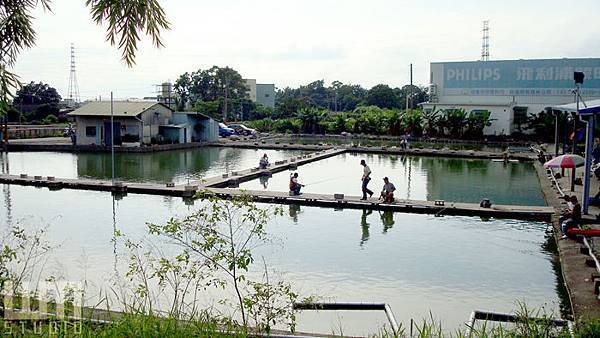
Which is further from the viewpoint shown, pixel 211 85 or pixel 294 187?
pixel 211 85

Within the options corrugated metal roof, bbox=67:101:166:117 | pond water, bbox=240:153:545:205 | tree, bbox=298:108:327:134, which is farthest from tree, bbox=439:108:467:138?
corrugated metal roof, bbox=67:101:166:117

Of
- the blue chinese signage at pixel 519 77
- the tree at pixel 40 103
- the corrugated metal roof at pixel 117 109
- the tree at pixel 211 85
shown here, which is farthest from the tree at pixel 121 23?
the tree at pixel 211 85

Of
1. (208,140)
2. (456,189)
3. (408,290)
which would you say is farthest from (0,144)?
(408,290)

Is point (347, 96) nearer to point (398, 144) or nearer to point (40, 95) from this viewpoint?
point (40, 95)

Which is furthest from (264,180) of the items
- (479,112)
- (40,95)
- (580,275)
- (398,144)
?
(40,95)

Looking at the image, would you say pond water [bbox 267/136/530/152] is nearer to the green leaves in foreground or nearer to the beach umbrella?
the beach umbrella

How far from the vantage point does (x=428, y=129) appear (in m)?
38.2

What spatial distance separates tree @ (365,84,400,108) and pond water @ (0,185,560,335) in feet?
181

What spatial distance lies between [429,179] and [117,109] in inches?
696

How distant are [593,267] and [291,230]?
567 centimetres

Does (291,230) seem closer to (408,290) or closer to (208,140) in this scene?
(408,290)

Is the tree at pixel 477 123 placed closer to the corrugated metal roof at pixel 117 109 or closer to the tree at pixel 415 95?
the corrugated metal roof at pixel 117 109

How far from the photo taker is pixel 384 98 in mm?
68438

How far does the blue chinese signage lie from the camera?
120ft
